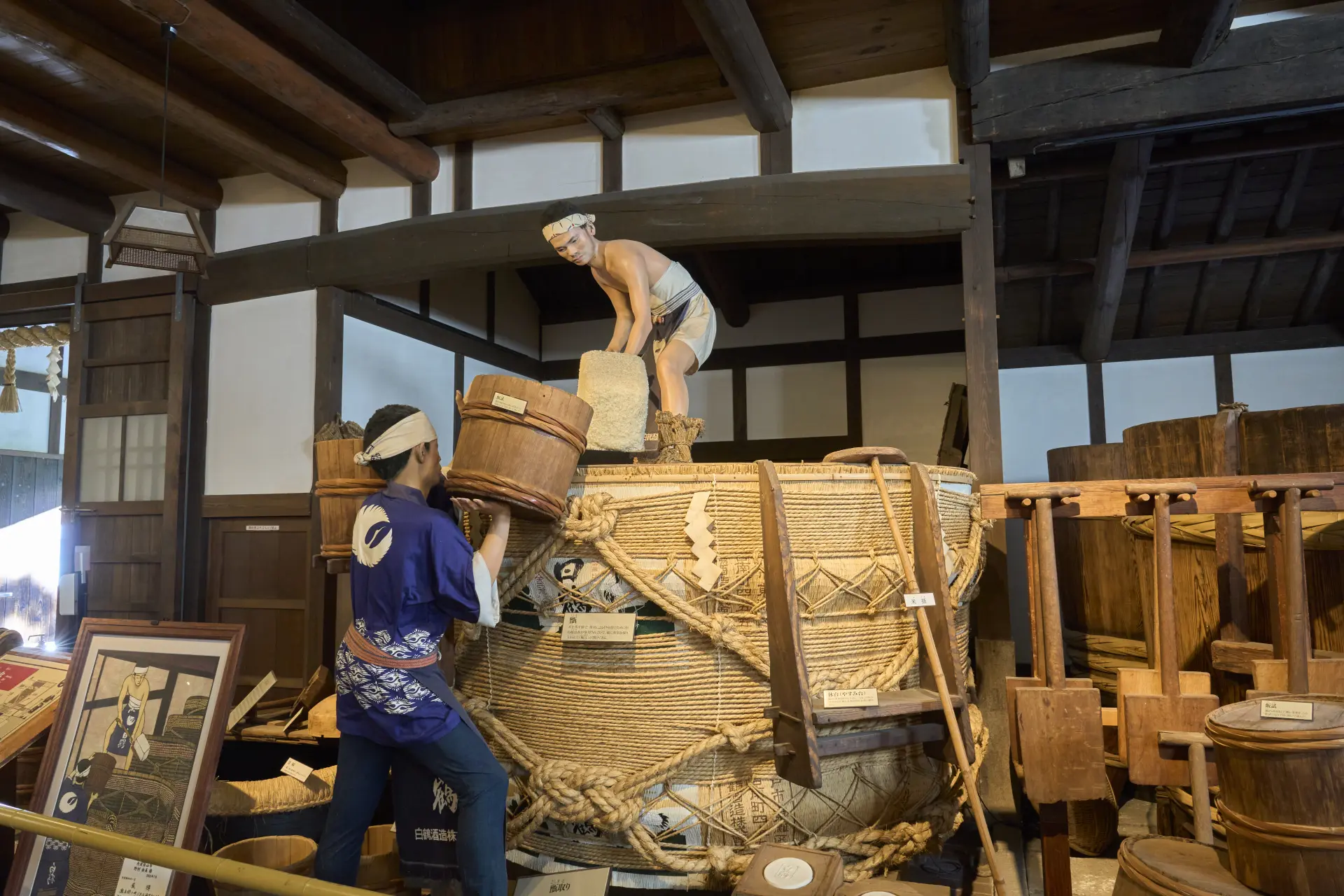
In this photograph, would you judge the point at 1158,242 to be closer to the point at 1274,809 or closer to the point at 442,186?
the point at 442,186

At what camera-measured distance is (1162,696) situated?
2367 mm

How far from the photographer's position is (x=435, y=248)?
4.66 metres

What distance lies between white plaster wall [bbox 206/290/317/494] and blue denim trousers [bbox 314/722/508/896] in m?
3.08

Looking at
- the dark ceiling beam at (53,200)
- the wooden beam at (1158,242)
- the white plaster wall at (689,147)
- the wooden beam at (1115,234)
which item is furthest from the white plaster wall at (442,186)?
the wooden beam at (1158,242)

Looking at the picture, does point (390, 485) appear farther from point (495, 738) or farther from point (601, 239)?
point (601, 239)

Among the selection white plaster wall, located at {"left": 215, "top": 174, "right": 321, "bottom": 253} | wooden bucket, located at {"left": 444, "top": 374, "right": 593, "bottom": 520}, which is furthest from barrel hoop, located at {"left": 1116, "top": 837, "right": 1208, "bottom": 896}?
white plaster wall, located at {"left": 215, "top": 174, "right": 321, "bottom": 253}

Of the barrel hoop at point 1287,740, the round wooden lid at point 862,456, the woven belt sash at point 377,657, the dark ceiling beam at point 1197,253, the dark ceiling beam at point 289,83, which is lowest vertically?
the barrel hoop at point 1287,740

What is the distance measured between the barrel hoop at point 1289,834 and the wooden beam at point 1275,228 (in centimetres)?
469

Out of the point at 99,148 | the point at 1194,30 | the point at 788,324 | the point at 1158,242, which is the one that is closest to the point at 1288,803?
the point at 1194,30

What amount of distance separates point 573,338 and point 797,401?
212 centimetres

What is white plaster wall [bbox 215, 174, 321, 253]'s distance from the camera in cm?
518

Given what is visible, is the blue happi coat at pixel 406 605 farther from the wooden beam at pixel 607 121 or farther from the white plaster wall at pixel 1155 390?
the white plaster wall at pixel 1155 390

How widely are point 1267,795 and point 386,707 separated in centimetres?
189

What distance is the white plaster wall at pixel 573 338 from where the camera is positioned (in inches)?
291
